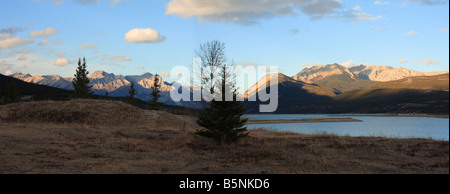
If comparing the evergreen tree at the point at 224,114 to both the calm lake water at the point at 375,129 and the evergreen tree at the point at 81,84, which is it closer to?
the calm lake water at the point at 375,129

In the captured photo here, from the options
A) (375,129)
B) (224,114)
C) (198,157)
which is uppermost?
(224,114)

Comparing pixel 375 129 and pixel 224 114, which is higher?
pixel 224 114

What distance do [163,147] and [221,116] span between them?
4.98m

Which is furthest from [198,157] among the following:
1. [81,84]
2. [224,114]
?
[81,84]

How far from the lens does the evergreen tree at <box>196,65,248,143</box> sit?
77.1 feet

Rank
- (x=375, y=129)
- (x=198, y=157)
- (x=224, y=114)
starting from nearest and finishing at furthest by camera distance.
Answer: (x=198, y=157)
(x=224, y=114)
(x=375, y=129)

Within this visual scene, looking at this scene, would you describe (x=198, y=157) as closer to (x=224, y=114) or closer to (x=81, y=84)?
(x=224, y=114)

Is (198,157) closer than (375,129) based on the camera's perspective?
Yes

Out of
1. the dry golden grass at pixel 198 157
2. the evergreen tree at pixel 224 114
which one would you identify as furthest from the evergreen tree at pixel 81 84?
the evergreen tree at pixel 224 114

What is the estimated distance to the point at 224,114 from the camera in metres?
23.8

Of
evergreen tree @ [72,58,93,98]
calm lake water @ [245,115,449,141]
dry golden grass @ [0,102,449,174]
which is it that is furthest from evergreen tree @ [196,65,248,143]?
evergreen tree @ [72,58,93,98]

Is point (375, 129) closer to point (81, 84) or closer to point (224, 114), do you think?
point (224, 114)

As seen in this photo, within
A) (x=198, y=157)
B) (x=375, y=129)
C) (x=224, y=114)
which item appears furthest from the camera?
(x=375, y=129)
